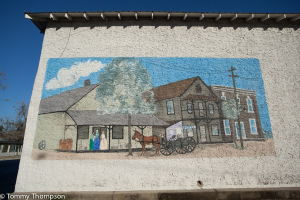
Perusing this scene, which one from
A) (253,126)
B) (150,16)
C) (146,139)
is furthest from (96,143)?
(253,126)

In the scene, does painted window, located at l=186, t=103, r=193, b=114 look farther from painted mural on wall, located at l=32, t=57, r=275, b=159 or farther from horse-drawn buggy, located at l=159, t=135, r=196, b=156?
horse-drawn buggy, located at l=159, t=135, r=196, b=156

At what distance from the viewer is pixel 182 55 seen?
7.17 m

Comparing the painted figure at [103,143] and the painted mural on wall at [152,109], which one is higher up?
the painted mural on wall at [152,109]

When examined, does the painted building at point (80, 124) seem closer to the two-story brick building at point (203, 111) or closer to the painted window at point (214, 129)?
the two-story brick building at point (203, 111)

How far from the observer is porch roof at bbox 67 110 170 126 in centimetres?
637

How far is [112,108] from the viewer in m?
6.51

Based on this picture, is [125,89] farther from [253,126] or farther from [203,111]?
[253,126]

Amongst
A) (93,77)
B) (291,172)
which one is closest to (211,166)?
(291,172)

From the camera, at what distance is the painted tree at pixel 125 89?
652cm

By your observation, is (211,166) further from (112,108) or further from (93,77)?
(93,77)

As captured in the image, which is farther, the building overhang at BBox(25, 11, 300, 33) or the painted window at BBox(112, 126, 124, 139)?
the building overhang at BBox(25, 11, 300, 33)

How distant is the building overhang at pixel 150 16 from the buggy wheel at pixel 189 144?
17.0ft

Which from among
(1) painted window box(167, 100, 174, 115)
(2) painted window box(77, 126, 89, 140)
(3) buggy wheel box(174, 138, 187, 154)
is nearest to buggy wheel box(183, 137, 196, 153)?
(3) buggy wheel box(174, 138, 187, 154)

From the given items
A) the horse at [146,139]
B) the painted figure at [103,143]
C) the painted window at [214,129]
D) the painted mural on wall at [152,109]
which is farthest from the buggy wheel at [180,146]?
the painted figure at [103,143]
